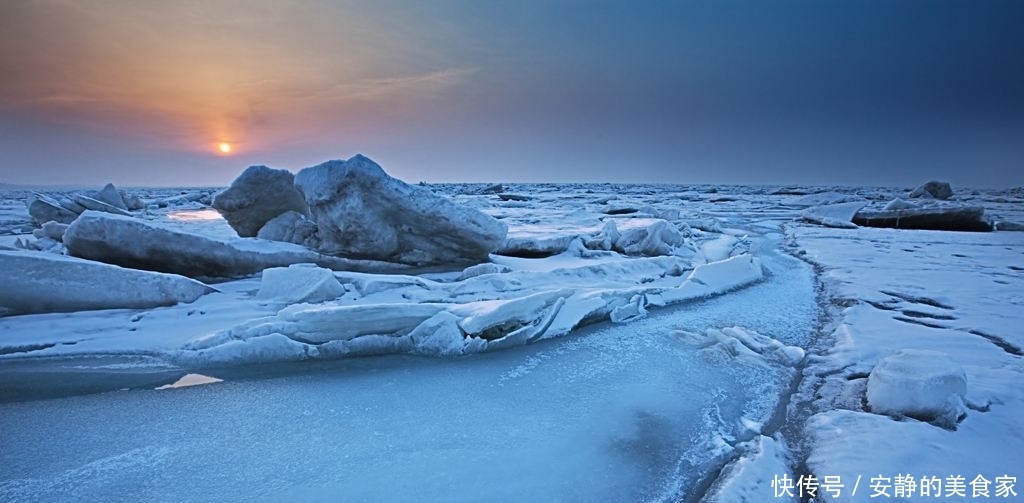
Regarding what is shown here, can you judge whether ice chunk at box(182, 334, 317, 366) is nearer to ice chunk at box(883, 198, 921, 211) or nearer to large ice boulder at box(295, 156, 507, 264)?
large ice boulder at box(295, 156, 507, 264)

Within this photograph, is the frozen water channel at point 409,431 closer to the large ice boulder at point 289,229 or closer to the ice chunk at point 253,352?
the ice chunk at point 253,352

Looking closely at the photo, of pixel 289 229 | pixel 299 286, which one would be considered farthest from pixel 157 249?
pixel 289 229

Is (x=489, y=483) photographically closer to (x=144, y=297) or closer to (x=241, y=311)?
(x=241, y=311)

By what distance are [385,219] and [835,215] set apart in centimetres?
1202

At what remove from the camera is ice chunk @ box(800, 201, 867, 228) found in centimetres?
1116

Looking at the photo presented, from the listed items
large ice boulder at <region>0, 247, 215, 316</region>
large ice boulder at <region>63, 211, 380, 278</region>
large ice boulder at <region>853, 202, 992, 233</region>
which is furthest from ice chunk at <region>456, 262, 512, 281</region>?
large ice boulder at <region>853, 202, 992, 233</region>

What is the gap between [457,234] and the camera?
521 centimetres

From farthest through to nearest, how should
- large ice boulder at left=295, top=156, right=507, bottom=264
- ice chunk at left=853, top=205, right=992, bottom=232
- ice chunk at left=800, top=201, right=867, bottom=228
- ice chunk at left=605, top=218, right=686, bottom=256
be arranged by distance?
1. ice chunk at left=800, top=201, right=867, bottom=228
2. ice chunk at left=853, top=205, right=992, bottom=232
3. ice chunk at left=605, top=218, right=686, bottom=256
4. large ice boulder at left=295, top=156, right=507, bottom=264

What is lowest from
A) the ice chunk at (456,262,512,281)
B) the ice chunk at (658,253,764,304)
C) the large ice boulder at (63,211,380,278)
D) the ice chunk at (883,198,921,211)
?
the ice chunk at (658,253,764,304)

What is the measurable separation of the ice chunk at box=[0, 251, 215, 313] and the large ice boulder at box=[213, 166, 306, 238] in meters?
2.55

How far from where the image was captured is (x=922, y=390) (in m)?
1.90

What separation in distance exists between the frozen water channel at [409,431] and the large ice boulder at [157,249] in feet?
7.77

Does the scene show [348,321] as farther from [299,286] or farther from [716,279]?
[716,279]

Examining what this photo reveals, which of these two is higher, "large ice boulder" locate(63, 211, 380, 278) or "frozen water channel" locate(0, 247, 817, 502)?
"large ice boulder" locate(63, 211, 380, 278)
